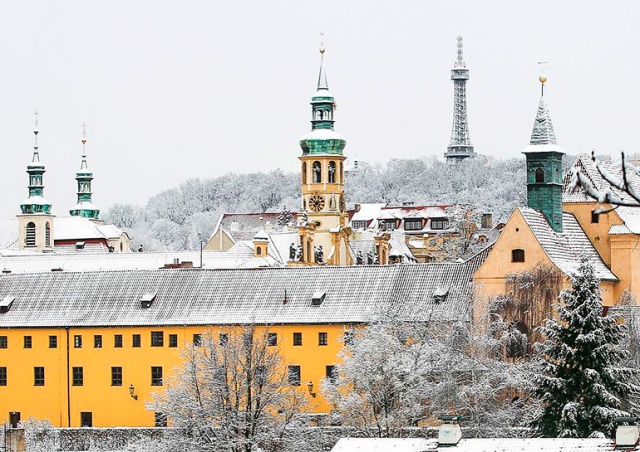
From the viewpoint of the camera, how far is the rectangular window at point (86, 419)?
222 feet

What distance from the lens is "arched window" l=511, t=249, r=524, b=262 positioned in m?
64.7

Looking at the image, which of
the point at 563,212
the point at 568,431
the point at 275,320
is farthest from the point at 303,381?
the point at 568,431

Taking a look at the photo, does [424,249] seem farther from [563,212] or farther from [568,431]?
Result: [568,431]

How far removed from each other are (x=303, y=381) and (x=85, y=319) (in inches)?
435

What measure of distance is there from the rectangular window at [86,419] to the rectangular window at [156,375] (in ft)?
10.5

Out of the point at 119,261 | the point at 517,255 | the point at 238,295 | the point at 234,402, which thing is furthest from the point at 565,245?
the point at 119,261

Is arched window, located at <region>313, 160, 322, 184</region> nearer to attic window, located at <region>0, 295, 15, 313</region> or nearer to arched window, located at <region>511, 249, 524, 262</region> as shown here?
attic window, located at <region>0, 295, 15, 313</region>

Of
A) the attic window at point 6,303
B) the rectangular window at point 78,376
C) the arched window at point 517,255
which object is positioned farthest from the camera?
the attic window at point 6,303

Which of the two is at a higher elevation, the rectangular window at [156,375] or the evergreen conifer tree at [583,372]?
the evergreen conifer tree at [583,372]

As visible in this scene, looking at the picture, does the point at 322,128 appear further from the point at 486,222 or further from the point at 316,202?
the point at 486,222

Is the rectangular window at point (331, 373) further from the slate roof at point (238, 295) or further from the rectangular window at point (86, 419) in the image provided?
the rectangular window at point (86, 419)

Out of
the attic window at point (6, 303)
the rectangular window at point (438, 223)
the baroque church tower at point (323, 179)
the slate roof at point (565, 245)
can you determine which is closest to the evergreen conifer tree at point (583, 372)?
the slate roof at point (565, 245)

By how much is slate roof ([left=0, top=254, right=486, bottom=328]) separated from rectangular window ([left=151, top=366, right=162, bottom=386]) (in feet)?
7.36

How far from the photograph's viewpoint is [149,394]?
66.8 metres
